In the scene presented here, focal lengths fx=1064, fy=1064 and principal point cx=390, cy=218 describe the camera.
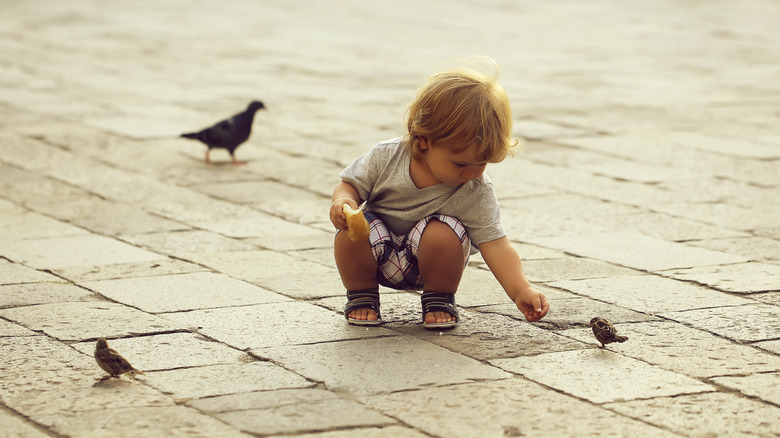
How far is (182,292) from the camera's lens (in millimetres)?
4176

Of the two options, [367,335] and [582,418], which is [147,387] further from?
[582,418]

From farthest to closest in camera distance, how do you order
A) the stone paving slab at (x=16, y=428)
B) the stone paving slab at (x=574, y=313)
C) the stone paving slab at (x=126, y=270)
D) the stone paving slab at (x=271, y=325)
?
1. the stone paving slab at (x=126, y=270)
2. the stone paving slab at (x=574, y=313)
3. the stone paving slab at (x=271, y=325)
4. the stone paving slab at (x=16, y=428)

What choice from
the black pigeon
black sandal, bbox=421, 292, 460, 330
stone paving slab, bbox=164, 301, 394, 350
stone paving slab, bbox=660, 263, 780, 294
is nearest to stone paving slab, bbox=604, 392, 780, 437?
black sandal, bbox=421, 292, 460, 330

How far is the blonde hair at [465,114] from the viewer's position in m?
3.41

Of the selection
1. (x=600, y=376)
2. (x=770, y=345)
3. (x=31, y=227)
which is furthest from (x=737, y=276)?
(x=31, y=227)

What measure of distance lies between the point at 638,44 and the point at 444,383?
479 inches

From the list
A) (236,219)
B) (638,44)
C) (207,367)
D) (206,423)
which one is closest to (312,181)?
(236,219)

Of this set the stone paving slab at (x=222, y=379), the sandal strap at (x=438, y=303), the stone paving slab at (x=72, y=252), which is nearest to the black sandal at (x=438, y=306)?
the sandal strap at (x=438, y=303)

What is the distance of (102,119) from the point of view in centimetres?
838

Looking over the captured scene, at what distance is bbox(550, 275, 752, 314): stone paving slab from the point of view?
4.05m

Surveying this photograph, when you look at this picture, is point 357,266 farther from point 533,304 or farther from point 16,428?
point 16,428

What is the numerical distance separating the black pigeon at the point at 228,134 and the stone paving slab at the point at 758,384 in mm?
4343

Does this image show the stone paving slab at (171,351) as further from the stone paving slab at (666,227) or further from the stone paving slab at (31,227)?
the stone paving slab at (666,227)

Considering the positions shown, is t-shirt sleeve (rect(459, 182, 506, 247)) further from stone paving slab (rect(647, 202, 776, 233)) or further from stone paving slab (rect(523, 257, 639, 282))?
stone paving slab (rect(647, 202, 776, 233))
